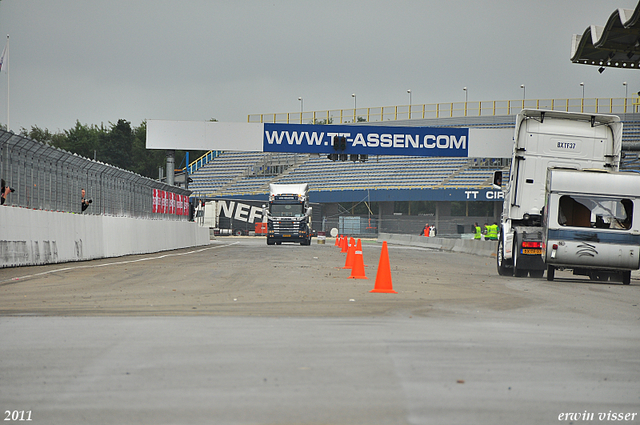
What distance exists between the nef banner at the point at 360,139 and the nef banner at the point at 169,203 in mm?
5429

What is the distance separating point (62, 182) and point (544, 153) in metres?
12.9

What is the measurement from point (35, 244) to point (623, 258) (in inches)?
524

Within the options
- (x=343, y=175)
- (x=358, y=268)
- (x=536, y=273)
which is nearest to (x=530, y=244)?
(x=536, y=273)

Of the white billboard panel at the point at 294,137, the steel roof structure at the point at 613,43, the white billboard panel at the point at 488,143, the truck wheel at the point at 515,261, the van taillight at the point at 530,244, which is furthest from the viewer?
the white billboard panel at the point at 488,143

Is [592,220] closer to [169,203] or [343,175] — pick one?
[169,203]

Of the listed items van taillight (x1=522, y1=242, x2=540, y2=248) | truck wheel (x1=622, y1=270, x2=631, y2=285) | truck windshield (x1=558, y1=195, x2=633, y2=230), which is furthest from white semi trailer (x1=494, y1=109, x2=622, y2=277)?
truck wheel (x1=622, y1=270, x2=631, y2=285)

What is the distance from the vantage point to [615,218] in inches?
712

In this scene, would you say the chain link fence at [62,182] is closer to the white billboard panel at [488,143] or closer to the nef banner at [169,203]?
the nef banner at [169,203]

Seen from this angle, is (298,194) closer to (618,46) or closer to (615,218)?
(618,46)

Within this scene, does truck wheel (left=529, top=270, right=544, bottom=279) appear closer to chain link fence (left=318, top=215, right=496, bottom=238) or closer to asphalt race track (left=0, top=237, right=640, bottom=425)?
asphalt race track (left=0, top=237, right=640, bottom=425)

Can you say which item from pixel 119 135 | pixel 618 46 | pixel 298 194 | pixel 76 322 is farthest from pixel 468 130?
pixel 119 135

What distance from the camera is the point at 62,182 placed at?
74.7 feet

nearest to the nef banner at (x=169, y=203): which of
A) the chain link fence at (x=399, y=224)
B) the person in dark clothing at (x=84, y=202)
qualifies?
the person in dark clothing at (x=84, y=202)

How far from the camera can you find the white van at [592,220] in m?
17.8
